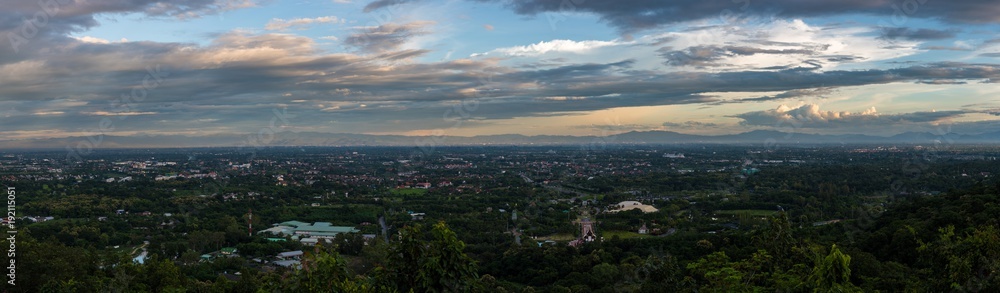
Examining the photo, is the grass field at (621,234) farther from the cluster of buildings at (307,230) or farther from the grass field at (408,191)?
the grass field at (408,191)

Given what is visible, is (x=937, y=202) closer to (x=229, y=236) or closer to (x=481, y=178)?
(x=229, y=236)

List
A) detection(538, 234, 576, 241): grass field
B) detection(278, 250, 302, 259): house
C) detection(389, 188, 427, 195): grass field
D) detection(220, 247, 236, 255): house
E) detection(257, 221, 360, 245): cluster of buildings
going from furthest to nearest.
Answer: detection(389, 188, 427, 195): grass field, detection(257, 221, 360, 245): cluster of buildings, detection(538, 234, 576, 241): grass field, detection(220, 247, 236, 255): house, detection(278, 250, 302, 259): house

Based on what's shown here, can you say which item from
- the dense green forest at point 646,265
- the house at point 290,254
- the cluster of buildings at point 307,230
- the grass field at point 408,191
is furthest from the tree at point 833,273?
the grass field at point 408,191

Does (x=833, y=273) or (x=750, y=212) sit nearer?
(x=833, y=273)

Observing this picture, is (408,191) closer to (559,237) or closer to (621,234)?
(559,237)

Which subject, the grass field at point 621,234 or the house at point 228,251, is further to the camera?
the grass field at point 621,234

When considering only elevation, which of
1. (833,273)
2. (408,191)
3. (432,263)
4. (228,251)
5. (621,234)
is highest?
(432,263)

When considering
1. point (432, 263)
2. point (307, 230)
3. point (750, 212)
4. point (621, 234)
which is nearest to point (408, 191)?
point (307, 230)

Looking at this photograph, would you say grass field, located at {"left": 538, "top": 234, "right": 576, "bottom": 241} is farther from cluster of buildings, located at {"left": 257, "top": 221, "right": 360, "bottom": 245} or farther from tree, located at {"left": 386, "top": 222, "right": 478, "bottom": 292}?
tree, located at {"left": 386, "top": 222, "right": 478, "bottom": 292}

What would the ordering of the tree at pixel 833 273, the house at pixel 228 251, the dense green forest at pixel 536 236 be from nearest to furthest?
the tree at pixel 833 273 < the dense green forest at pixel 536 236 < the house at pixel 228 251

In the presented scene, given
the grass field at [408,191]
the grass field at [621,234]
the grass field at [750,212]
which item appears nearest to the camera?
the grass field at [621,234]

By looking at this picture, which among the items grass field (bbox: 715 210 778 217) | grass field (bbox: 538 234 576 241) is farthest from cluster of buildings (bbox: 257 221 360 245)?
grass field (bbox: 715 210 778 217)
